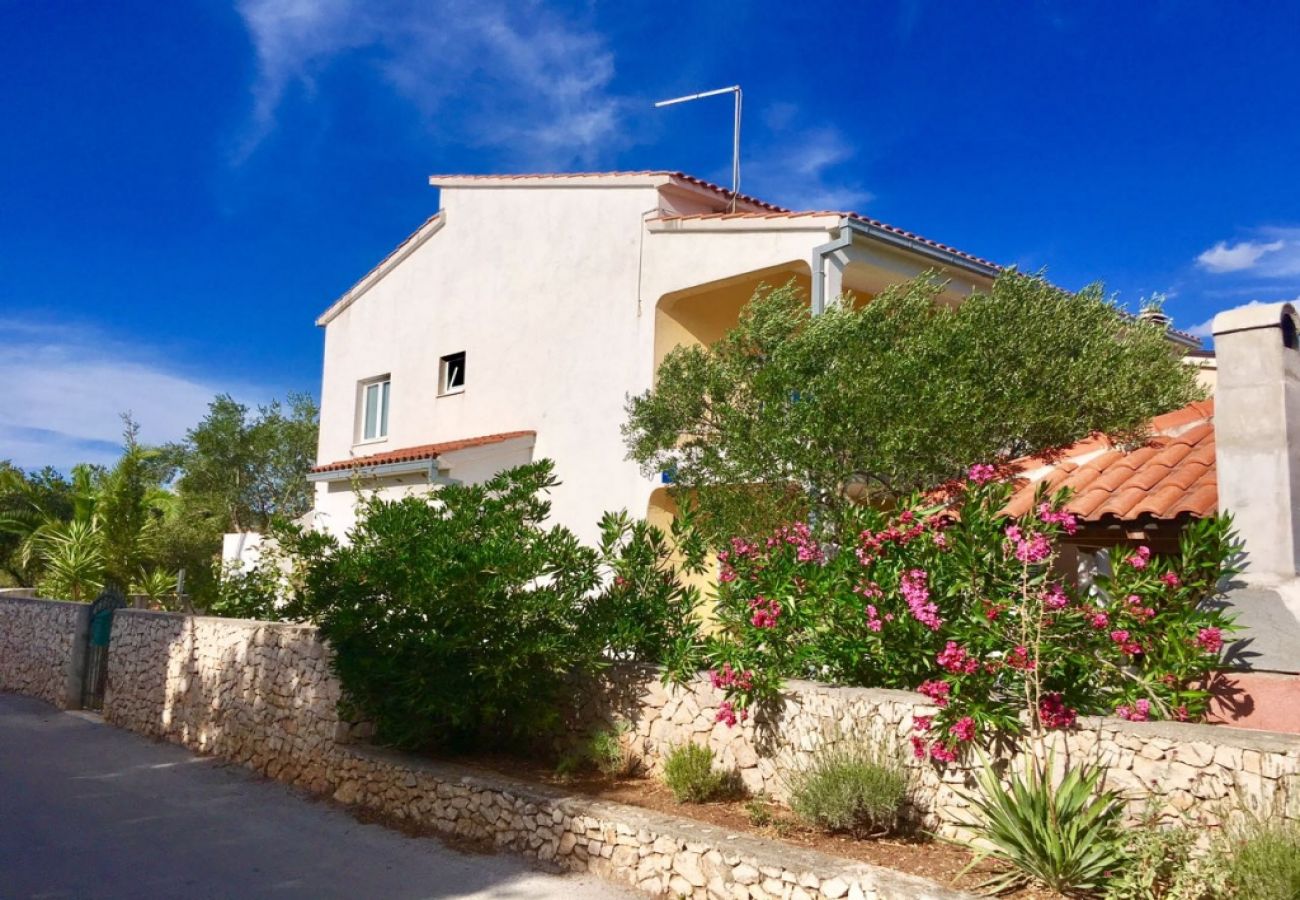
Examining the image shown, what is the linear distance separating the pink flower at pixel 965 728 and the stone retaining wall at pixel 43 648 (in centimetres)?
1502

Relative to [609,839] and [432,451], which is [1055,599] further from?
[432,451]

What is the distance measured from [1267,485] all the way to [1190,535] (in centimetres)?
115

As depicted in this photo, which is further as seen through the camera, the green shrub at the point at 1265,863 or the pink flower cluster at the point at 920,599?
the pink flower cluster at the point at 920,599

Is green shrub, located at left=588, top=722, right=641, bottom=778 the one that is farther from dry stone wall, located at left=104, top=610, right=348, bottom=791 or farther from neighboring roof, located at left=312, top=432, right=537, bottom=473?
neighboring roof, located at left=312, top=432, right=537, bottom=473

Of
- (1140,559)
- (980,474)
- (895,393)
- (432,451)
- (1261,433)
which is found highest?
(432,451)

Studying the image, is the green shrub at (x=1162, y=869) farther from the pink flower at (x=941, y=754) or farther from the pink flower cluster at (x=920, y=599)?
the pink flower cluster at (x=920, y=599)

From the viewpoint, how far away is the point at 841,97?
1642 centimetres

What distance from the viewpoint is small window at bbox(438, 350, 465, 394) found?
19.0 m

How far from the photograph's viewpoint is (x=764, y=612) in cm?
812

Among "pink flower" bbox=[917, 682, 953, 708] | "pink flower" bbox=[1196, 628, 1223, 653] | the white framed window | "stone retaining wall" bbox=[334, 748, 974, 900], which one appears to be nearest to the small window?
the white framed window

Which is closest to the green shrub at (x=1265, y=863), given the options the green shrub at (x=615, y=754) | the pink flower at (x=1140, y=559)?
the pink flower at (x=1140, y=559)

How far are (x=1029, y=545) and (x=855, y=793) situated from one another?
6.64 feet

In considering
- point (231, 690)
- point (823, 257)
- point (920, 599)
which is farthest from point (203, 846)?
point (823, 257)

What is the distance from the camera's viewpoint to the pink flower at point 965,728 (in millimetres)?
6512
